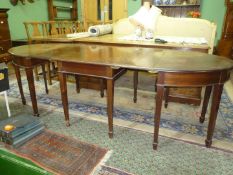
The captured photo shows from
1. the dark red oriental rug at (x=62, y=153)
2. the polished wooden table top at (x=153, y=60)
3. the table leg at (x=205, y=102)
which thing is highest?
the polished wooden table top at (x=153, y=60)

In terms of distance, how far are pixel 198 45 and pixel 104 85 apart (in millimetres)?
1274

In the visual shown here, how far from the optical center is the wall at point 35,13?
4648 mm

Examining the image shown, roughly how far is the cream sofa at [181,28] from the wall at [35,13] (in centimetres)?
270

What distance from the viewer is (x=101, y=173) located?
4.52 feet

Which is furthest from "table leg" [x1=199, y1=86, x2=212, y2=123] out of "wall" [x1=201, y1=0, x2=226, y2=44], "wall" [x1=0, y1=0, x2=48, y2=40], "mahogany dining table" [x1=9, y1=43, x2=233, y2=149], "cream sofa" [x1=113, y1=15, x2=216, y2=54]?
"wall" [x1=0, y1=0, x2=48, y2=40]

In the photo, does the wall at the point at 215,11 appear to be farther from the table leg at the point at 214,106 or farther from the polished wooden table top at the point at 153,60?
the table leg at the point at 214,106

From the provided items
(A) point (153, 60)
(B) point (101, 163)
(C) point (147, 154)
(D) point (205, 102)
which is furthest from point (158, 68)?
(D) point (205, 102)

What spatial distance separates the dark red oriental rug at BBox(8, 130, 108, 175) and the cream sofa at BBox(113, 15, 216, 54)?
1934mm

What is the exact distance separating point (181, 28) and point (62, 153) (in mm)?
2348

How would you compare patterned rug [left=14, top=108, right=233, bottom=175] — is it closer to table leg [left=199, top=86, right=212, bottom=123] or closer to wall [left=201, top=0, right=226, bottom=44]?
table leg [left=199, top=86, right=212, bottom=123]

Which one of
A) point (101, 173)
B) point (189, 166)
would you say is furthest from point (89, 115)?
point (189, 166)

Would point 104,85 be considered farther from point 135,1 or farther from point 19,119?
point 135,1

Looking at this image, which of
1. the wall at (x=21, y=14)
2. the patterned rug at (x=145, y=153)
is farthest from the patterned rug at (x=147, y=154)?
the wall at (x=21, y=14)

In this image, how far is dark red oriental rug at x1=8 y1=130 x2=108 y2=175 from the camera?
55.8 inches
